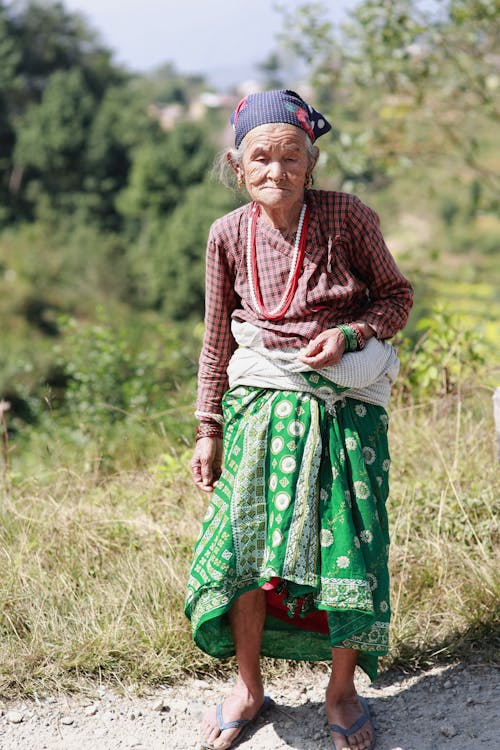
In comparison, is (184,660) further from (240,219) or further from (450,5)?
(450,5)

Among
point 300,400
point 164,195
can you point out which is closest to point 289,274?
point 300,400

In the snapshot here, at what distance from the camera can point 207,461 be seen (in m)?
2.39

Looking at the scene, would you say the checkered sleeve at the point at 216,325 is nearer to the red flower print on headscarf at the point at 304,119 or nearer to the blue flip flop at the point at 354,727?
the red flower print on headscarf at the point at 304,119

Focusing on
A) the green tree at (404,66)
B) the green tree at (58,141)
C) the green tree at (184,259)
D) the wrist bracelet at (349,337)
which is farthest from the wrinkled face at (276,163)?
the green tree at (58,141)

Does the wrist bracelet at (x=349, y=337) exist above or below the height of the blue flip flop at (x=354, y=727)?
above

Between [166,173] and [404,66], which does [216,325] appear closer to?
[404,66]

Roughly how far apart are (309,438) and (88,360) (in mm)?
4535

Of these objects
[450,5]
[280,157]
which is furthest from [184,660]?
[450,5]

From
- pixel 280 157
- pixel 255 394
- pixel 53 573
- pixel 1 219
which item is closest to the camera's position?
pixel 280 157

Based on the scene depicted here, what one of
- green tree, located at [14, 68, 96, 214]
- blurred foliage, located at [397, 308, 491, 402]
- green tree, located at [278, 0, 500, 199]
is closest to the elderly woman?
blurred foliage, located at [397, 308, 491, 402]

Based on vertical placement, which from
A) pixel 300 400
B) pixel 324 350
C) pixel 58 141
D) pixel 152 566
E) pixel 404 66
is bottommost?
pixel 152 566

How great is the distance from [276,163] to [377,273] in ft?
1.32

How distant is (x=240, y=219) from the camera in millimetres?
2260

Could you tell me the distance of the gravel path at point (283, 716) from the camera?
2.38 m
